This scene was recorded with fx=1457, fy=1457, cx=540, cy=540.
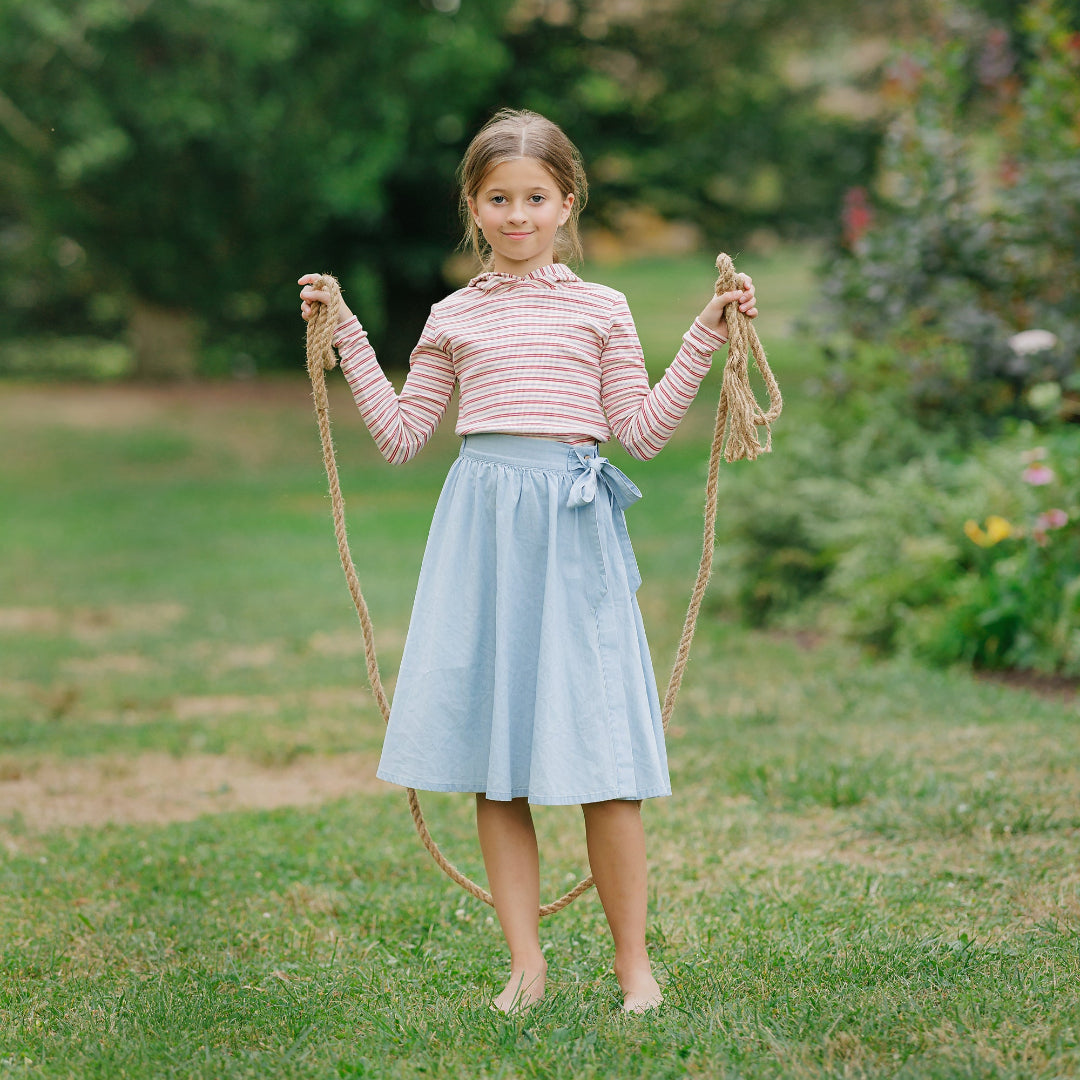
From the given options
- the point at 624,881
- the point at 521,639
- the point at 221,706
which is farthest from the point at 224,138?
the point at 624,881

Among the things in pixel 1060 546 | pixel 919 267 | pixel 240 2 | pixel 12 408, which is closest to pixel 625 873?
pixel 1060 546

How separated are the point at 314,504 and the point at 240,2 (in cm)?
549

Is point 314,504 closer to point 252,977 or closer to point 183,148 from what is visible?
point 183,148

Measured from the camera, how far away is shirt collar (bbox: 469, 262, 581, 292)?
9.93ft

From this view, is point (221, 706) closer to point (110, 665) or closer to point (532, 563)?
point (110, 665)

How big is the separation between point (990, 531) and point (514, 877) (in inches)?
151

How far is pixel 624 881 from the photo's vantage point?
2.96 meters

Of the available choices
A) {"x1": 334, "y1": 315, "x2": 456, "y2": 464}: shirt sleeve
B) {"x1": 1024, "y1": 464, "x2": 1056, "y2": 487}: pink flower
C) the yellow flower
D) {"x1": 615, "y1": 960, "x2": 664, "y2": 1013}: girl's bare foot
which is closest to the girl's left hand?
{"x1": 334, "y1": 315, "x2": 456, "y2": 464}: shirt sleeve

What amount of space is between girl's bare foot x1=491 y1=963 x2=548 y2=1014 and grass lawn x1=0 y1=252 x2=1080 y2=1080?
7 cm

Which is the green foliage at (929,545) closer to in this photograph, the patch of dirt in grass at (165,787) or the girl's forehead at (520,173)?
the patch of dirt in grass at (165,787)

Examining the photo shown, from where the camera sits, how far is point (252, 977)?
128 inches

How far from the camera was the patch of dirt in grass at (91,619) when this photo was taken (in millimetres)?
8297

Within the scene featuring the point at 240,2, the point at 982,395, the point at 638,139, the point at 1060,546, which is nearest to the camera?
the point at 1060,546

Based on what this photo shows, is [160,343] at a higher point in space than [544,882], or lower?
higher
